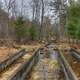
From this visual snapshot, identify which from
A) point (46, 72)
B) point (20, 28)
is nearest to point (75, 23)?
point (20, 28)

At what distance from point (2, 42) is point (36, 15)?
26.3 m

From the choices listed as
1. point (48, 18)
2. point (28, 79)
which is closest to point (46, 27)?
point (48, 18)

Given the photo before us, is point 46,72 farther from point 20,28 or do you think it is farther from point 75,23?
point 20,28

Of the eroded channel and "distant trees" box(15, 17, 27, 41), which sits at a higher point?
"distant trees" box(15, 17, 27, 41)

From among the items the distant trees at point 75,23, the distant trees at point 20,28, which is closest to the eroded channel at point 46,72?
the distant trees at point 75,23

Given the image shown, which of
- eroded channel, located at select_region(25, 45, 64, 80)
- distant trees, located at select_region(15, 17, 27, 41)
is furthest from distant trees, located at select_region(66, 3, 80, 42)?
eroded channel, located at select_region(25, 45, 64, 80)

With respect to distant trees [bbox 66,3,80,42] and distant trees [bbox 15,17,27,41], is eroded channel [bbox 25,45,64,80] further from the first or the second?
distant trees [bbox 15,17,27,41]

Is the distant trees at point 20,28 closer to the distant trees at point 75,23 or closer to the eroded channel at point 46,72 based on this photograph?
the distant trees at point 75,23

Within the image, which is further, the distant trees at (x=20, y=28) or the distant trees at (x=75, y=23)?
the distant trees at (x=20, y=28)

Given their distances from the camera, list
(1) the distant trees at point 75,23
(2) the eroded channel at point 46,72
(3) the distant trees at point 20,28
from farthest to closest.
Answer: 1. (3) the distant trees at point 20,28
2. (1) the distant trees at point 75,23
3. (2) the eroded channel at point 46,72

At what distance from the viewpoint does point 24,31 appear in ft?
120

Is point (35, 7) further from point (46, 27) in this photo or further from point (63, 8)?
point (46, 27)

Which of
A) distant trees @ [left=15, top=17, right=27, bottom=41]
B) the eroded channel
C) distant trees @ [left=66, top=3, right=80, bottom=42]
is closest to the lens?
the eroded channel

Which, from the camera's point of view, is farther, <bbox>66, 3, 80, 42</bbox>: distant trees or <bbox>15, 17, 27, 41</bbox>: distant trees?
<bbox>15, 17, 27, 41</bbox>: distant trees
